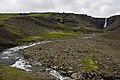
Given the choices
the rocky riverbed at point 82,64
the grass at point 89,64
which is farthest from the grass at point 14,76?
the grass at point 89,64

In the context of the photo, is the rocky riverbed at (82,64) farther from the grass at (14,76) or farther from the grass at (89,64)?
the grass at (14,76)

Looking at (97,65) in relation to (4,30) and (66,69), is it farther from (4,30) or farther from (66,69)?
(4,30)

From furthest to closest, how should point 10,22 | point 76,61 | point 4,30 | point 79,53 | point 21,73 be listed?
point 10,22, point 4,30, point 79,53, point 76,61, point 21,73

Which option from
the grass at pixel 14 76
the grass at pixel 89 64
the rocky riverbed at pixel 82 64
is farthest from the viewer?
the grass at pixel 89 64

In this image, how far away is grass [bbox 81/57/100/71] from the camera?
152ft

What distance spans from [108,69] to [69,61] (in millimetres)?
8226

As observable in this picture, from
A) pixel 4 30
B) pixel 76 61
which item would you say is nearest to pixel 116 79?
pixel 76 61

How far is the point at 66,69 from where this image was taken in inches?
1842

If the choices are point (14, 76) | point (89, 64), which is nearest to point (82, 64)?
point (89, 64)

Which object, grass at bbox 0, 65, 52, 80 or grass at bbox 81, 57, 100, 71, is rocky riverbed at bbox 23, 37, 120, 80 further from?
grass at bbox 0, 65, 52, 80

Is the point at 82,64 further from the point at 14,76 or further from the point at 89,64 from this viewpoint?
the point at 14,76

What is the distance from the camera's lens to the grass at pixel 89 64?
1824 inches

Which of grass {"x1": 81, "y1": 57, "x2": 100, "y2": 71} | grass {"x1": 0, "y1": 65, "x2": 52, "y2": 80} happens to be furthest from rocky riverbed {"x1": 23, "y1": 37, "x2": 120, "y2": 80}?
grass {"x1": 0, "y1": 65, "x2": 52, "y2": 80}

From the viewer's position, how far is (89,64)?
159 ft
